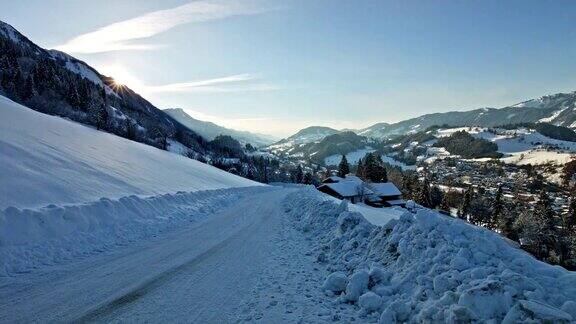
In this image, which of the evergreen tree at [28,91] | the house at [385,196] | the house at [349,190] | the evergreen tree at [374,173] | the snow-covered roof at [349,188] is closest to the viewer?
the house at [349,190]

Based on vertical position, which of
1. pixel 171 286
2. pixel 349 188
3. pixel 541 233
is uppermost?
pixel 171 286

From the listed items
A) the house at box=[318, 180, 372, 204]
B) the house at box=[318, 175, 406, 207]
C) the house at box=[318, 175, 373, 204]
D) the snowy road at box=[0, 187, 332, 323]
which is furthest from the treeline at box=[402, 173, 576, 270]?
the snowy road at box=[0, 187, 332, 323]

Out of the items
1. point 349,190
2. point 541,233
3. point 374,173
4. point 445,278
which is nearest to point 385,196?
point 349,190

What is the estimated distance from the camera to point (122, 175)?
85.5 ft

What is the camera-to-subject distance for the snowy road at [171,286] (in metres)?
7.34

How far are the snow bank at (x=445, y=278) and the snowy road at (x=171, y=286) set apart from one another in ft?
4.54

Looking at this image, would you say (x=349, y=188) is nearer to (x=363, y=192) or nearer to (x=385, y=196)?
(x=363, y=192)

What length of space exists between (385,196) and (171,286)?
96.0 m

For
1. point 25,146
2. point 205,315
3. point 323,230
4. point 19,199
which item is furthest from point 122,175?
point 205,315

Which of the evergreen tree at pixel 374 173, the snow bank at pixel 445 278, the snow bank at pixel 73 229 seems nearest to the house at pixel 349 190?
the evergreen tree at pixel 374 173

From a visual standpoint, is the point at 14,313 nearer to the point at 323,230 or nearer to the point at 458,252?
the point at 458,252

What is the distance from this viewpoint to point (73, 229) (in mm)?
12844

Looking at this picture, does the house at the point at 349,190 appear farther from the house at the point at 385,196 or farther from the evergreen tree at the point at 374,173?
the evergreen tree at the point at 374,173

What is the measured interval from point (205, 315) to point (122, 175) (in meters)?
21.3
